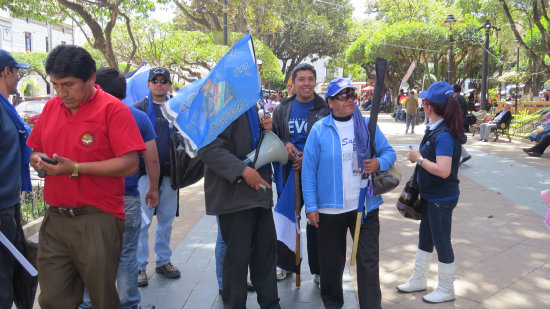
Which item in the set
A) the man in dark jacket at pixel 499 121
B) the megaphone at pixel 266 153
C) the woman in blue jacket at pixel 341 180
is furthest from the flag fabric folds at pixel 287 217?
the man in dark jacket at pixel 499 121

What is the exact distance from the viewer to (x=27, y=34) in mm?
49688

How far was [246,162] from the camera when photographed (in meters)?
3.16

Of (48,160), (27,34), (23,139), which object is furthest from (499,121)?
(27,34)

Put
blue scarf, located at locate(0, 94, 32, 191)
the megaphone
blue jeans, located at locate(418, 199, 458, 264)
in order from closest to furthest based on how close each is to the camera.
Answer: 1. blue scarf, located at locate(0, 94, 32, 191)
2. the megaphone
3. blue jeans, located at locate(418, 199, 458, 264)

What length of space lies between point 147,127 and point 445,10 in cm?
3663

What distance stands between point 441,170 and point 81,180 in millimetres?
2416

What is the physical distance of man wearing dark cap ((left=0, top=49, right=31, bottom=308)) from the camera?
2.81m

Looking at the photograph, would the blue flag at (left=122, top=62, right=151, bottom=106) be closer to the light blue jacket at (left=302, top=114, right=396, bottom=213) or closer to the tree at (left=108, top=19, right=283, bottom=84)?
the light blue jacket at (left=302, top=114, right=396, bottom=213)

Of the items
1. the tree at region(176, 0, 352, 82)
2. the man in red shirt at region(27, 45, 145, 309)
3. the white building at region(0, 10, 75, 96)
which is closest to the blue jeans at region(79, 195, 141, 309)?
the man in red shirt at region(27, 45, 145, 309)

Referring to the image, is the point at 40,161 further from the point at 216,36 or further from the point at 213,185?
the point at 216,36

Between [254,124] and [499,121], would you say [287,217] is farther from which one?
[499,121]

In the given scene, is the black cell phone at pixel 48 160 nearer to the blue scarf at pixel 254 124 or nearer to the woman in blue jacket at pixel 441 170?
the blue scarf at pixel 254 124

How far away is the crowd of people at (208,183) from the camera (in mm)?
2473

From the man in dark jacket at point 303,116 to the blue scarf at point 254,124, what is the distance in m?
0.72
